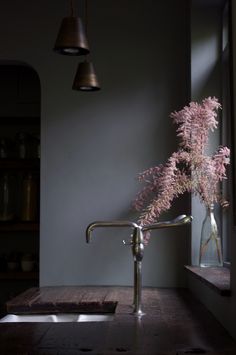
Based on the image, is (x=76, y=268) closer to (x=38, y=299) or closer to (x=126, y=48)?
(x=38, y=299)

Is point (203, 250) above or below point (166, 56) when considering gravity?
below

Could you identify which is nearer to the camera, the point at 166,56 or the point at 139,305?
the point at 139,305

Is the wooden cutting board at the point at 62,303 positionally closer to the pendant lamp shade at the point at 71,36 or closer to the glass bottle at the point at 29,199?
the pendant lamp shade at the point at 71,36

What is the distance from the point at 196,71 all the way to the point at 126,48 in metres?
0.45

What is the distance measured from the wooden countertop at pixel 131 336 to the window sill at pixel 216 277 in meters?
0.13

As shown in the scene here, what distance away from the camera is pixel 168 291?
3043mm

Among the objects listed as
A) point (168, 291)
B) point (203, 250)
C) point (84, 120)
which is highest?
point (84, 120)

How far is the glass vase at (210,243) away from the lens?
112 inches

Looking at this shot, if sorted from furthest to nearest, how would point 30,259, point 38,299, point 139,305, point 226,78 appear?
point 30,259, point 226,78, point 38,299, point 139,305

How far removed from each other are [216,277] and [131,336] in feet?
1.99

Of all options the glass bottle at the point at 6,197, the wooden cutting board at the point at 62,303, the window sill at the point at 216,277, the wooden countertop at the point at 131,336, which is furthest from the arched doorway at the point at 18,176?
the wooden countertop at the point at 131,336

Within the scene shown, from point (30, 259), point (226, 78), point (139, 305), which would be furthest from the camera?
point (30, 259)

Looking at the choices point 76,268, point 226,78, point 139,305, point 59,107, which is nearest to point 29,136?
point 59,107

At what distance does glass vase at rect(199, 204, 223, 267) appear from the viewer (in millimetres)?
2834
